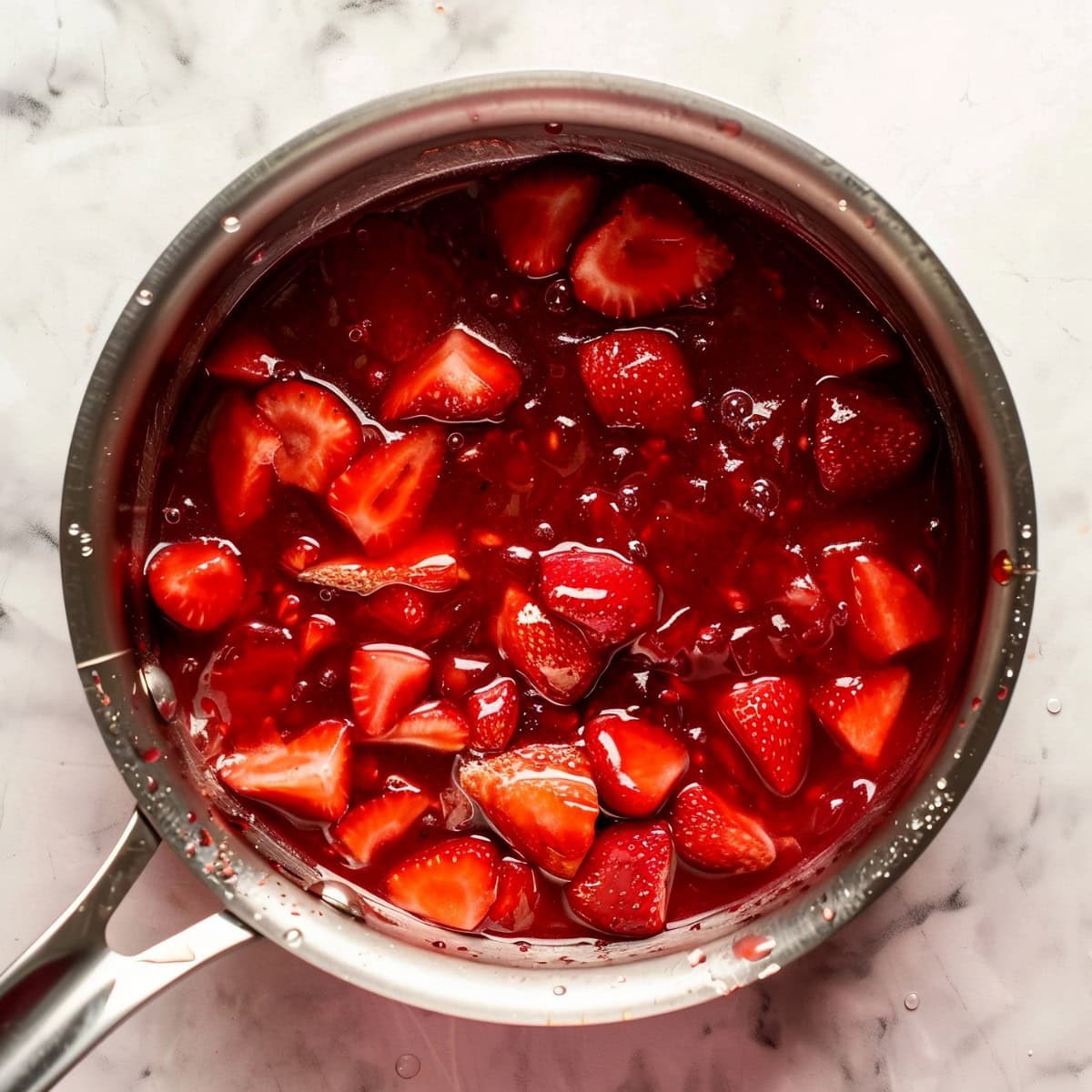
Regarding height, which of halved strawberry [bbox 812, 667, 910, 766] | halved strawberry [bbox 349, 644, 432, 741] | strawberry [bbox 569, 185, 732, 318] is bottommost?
halved strawberry [bbox 812, 667, 910, 766]

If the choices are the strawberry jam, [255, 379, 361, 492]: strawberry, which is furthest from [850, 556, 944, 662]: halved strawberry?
[255, 379, 361, 492]: strawberry

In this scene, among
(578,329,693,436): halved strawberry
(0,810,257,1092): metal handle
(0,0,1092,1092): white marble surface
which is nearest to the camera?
(0,810,257,1092): metal handle

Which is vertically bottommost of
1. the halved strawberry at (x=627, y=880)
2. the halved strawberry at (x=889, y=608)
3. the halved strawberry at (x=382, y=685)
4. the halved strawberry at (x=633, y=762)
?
Answer: the halved strawberry at (x=627, y=880)

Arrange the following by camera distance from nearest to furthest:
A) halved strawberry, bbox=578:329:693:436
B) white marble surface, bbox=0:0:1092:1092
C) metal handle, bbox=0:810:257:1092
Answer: metal handle, bbox=0:810:257:1092
halved strawberry, bbox=578:329:693:436
white marble surface, bbox=0:0:1092:1092

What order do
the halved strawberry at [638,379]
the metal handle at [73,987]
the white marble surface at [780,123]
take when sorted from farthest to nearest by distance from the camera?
the white marble surface at [780,123] → the halved strawberry at [638,379] → the metal handle at [73,987]

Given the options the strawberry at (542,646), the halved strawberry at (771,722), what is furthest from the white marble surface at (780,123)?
the strawberry at (542,646)

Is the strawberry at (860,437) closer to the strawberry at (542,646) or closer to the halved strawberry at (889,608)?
the halved strawberry at (889,608)

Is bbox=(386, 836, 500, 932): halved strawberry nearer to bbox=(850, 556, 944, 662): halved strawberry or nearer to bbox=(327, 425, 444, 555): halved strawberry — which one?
bbox=(327, 425, 444, 555): halved strawberry
